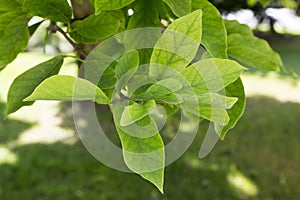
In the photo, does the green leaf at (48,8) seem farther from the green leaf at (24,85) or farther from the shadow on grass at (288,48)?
the shadow on grass at (288,48)

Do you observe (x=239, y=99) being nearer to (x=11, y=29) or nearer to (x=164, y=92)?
(x=164, y=92)

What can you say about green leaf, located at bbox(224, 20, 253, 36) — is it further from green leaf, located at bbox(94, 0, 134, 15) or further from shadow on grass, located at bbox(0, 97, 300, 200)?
shadow on grass, located at bbox(0, 97, 300, 200)

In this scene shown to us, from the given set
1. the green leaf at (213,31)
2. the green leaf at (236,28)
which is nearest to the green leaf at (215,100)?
the green leaf at (213,31)

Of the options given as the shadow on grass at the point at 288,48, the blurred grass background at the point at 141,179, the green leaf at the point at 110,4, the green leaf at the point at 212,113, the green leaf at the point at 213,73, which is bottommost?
the shadow on grass at the point at 288,48

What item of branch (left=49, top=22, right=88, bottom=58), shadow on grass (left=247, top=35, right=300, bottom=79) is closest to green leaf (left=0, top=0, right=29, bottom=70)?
branch (left=49, top=22, right=88, bottom=58)

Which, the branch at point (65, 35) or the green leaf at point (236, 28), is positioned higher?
the branch at point (65, 35)

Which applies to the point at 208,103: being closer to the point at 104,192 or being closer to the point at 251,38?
the point at 251,38

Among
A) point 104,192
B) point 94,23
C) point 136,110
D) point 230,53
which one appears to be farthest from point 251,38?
point 104,192
